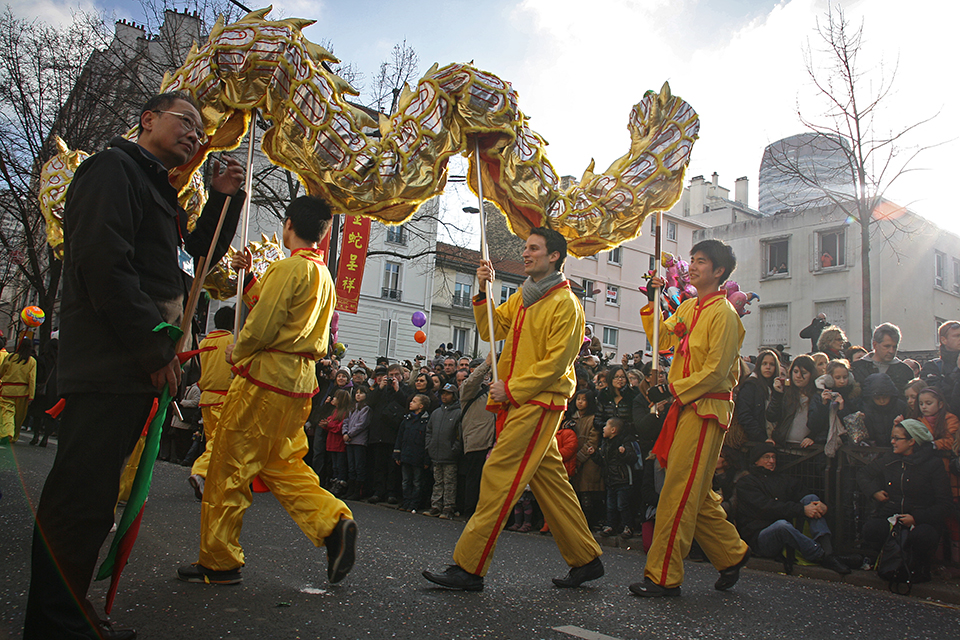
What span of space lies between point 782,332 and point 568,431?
2182 cm

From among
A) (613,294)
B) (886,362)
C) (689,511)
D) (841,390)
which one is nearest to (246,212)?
(689,511)

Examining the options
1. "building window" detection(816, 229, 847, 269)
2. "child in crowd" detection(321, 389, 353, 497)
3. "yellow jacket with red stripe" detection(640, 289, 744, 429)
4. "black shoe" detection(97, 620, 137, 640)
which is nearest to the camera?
"black shoe" detection(97, 620, 137, 640)

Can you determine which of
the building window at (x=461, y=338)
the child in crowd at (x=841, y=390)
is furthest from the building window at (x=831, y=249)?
the child in crowd at (x=841, y=390)

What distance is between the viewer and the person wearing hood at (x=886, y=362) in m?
7.14

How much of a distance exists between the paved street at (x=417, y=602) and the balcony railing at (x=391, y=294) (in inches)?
1126

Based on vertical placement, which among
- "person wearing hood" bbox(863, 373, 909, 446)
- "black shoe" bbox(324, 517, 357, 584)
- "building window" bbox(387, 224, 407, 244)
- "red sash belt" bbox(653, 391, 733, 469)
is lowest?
"black shoe" bbox(324, 517, 357, 584)

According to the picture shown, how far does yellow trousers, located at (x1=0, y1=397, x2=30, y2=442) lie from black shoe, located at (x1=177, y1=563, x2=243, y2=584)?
993cm

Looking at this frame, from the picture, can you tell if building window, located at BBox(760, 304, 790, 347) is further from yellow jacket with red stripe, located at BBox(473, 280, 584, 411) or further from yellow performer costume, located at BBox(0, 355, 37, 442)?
yellow jacket with red stripe, located at BBox(473, 280, 584, 411)

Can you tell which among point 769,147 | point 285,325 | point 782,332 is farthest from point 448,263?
point 285,325

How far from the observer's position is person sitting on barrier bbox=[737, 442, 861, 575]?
18.9 ft

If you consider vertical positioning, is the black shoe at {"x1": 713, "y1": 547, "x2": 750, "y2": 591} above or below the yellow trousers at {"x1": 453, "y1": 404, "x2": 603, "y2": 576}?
below

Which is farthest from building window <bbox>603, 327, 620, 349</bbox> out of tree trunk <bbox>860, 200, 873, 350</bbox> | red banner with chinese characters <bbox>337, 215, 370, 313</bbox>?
red banner with chinese characters <bbox>337, 215, 370, 313</bbox>

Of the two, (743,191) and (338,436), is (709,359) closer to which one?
(338,436)

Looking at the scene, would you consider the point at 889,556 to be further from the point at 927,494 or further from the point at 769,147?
the point at 769,147
